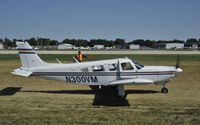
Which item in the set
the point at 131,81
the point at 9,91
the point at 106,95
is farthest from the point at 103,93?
the point at 9,91

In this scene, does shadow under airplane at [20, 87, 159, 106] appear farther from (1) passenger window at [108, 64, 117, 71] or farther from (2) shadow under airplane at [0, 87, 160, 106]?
(1) passenger window at [108, 64, 117, 71]

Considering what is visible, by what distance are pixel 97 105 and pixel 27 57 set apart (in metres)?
4.96

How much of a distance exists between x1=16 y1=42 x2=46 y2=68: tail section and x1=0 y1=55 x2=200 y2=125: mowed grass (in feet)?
4.29

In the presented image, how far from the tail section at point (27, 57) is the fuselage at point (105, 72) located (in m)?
0.50

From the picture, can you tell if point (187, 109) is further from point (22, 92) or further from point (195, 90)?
point (22, 92)

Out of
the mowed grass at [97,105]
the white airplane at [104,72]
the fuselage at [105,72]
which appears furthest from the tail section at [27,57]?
the mowed grass at [97,105]

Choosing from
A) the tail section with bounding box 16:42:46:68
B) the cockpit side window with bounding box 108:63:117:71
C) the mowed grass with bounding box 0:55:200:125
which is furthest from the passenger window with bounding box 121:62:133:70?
the tail section with bounding box 16:42:46:68

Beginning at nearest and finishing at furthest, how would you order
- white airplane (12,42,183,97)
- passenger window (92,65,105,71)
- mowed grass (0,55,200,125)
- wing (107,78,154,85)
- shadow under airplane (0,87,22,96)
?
mowed grass (0,55,200,125) < wing (107,78,154,85) < white airplane (12,42,183,97) < passenger window (92,65,105,71) < shadow under airplane (0,87,22,96)

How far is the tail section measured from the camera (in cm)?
1678

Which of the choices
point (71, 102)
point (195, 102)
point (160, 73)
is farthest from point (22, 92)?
point (195, 102)

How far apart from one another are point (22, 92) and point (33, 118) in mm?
6734

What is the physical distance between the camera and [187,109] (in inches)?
496

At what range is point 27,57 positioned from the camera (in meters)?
16.8

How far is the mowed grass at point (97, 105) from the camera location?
10.6 m
